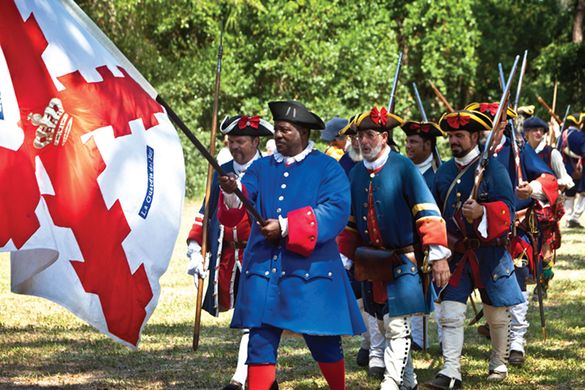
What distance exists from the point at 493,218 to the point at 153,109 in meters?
2.79

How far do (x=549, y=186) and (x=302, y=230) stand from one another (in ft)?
12.0

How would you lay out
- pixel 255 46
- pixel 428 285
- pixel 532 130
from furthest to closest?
1. pixel 255 46
2. pixel 532 130
3. pixel 428 285

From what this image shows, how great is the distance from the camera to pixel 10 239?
18.2ft

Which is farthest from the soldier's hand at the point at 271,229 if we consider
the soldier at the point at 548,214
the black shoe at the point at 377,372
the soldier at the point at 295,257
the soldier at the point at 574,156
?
the soldier at the point at 574,156

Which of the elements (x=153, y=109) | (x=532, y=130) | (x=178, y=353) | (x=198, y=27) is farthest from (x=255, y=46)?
(x=153, y=109)

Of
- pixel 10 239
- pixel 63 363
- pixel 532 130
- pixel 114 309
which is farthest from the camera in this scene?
pixel 532 130

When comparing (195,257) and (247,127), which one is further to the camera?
(195,257)

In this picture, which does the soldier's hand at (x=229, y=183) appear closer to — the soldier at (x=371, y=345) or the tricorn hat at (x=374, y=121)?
the tricorn hat at (x=374, y=121)

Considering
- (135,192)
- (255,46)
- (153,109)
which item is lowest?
(135,192)

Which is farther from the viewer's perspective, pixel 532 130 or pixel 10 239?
pixel 532 130

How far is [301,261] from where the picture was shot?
6.73m

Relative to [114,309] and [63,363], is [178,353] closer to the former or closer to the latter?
[63,363]

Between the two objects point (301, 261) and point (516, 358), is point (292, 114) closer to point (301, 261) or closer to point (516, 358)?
point (301, 261)

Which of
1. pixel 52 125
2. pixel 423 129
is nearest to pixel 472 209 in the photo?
pixel 423 129
